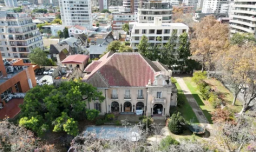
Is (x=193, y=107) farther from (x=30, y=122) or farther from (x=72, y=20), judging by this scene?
(x=72, y=20)

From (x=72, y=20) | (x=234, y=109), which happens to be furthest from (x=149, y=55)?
(x=72, y=20)

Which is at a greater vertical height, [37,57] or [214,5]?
[214,5]

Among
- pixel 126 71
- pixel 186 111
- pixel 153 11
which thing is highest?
pixel 153 11

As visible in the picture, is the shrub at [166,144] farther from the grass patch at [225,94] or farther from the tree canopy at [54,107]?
the grass patch at [225,94]

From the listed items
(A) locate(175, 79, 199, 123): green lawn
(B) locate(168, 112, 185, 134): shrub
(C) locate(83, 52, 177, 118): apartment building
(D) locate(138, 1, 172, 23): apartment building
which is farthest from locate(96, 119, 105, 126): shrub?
(D) locate(138, 1, 172, 23): apartment building

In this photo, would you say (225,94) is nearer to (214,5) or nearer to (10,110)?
(10,110)

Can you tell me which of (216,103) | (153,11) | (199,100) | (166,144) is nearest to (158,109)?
(166,144)

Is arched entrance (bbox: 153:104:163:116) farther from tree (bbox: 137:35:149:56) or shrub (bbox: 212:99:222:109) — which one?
tree (bbox: 137:35:149:56)

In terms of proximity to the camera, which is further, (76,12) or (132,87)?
(76,12)
